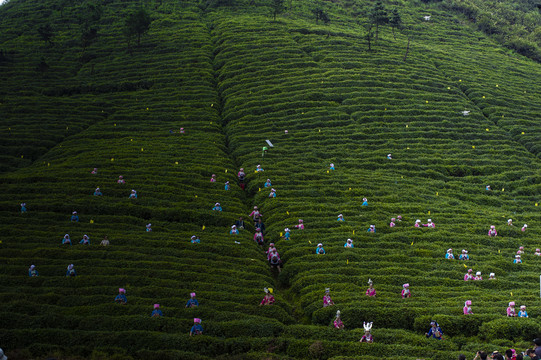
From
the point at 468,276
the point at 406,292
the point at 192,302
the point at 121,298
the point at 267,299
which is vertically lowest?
the point at 468,276

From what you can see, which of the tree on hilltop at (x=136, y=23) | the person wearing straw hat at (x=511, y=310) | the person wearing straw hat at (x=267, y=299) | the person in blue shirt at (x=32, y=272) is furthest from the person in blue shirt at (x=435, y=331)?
the tree on hilltop at (x=136, y=23)

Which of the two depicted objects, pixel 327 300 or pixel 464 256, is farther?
pixel 464 256

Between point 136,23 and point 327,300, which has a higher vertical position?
point 136,23

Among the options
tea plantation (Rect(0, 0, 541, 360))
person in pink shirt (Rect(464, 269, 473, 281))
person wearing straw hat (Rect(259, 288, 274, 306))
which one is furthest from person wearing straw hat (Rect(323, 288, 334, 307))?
person in pink shirt (Rect(464, 269, 473, 281))

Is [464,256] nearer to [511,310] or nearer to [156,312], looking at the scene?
[511,310]

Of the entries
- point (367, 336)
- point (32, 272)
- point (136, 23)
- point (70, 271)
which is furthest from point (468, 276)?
point (136, 23)

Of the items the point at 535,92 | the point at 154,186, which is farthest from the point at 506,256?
the point at 535,92

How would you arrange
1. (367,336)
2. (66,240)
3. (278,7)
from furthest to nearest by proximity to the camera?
(278,7)
(66,240)
(367,336)

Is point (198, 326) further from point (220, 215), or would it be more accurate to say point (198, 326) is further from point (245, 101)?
point (245, 101)
